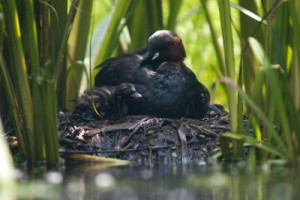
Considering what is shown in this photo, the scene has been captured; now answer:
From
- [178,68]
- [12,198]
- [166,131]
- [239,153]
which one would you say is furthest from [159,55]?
[12,198]

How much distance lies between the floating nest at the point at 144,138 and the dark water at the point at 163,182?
0.40 metres

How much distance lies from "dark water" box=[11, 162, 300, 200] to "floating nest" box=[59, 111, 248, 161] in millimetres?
403

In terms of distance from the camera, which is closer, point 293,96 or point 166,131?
point 293,96

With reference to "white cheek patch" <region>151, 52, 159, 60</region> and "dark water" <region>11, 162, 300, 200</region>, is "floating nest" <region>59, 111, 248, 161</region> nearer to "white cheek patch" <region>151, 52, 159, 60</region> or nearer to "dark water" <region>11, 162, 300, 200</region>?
"dark water" <region>11, 162, 300, 200</region>

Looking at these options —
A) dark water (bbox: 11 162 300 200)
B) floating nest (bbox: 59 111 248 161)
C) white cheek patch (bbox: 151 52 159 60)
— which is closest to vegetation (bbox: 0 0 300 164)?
dark water (bbox: 11 162 300 200)

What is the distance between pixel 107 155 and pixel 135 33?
249 centimetres

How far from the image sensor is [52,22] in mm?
7191

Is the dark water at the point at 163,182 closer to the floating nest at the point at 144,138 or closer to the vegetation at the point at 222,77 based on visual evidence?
the vegetation at the point at 222,77

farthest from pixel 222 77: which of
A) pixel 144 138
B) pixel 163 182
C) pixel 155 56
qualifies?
pixel 155 56

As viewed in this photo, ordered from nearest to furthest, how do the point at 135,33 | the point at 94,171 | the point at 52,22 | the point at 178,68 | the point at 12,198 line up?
1. the point at 12,198
2. the point at 94,171
3. the point at 52,22
4. the point at 178,68
5. the point at 135,33

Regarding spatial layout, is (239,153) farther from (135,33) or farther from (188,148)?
(135,33)

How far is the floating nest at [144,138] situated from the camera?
7.32 metres

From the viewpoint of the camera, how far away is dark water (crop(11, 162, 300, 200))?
17.6ft

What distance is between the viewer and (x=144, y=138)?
295 inches
